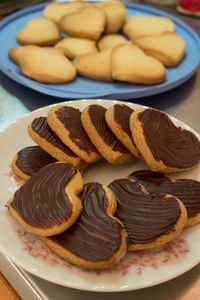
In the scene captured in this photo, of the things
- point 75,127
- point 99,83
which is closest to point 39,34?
point 99,83

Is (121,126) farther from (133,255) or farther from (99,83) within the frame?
(99,83)

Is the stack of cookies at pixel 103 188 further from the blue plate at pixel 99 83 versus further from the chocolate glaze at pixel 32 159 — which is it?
the blue plate at pixel 99 83

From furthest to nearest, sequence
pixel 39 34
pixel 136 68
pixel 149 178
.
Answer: pixel 39 34 < pixel 136 68 < pixel 149 178

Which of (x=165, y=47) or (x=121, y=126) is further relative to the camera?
(x=165, y=47)

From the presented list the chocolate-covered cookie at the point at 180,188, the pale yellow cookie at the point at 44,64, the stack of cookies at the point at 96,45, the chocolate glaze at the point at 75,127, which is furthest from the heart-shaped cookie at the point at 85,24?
the chocolate-covered cookie at the point at 180,188

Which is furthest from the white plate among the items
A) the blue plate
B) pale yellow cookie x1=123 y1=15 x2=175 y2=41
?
pale yellow cookie x1=123 y1=15 x2=175 y2=41
